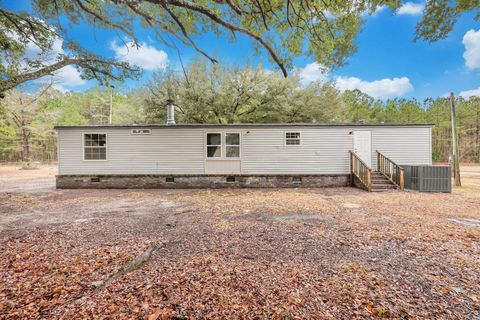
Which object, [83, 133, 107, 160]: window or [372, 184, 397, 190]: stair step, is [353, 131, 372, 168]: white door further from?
[83, 133, 107, 160]: window

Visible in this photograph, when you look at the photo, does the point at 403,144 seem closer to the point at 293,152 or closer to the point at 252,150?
the point at 293,152

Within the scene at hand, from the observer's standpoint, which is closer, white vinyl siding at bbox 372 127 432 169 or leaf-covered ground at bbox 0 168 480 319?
leaf-covered ground at bbox 0 168 480 319

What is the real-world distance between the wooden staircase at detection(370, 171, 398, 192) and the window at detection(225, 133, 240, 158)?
19.1ft

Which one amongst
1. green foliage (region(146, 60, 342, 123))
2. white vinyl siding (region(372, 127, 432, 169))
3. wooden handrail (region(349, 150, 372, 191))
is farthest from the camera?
green foliage (region(146, 60, 342, 123))

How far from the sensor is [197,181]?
941 centimetres

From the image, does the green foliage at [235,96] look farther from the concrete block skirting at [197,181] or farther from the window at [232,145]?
the concrete block skirting at [197,181]

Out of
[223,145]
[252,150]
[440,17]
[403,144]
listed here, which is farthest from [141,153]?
[403,144]

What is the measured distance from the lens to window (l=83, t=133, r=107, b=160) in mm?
9227

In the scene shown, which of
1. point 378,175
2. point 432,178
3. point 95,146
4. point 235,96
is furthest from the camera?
point 235,96

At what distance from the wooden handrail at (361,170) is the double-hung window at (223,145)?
208 inches

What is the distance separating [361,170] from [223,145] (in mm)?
6249

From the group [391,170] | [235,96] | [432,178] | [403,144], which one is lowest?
[432,178]

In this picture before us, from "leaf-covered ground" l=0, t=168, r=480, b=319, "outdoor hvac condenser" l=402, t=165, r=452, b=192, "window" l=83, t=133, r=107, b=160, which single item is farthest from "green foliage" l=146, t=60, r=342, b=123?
Result: "leaf-covered ground" l=0, t=168, r=480, b=319

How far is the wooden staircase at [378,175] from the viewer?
8.27m
